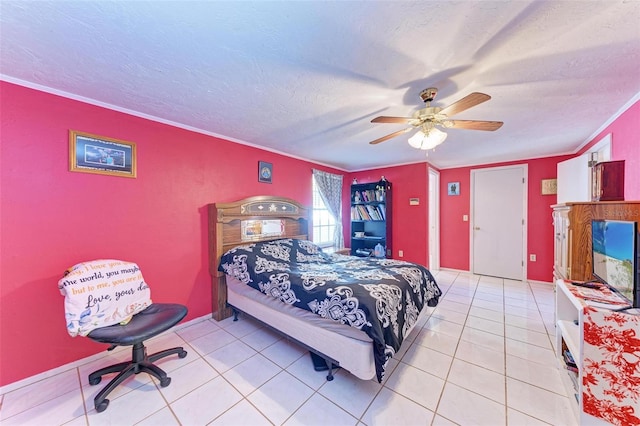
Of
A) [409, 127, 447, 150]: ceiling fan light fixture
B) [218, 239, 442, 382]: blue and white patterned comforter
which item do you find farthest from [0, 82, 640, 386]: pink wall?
[409, 127, 447, 150]: ceiling fan light fixture

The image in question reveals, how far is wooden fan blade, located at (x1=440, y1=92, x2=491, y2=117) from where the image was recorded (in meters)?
1.39

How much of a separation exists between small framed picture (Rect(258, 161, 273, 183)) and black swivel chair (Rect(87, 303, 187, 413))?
6.40ft

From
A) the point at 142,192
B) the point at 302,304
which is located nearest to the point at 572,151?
the point at 302,304

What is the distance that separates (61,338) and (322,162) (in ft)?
12.6

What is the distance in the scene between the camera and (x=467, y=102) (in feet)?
4.88

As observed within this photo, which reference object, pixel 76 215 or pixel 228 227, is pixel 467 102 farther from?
pixel 76 215

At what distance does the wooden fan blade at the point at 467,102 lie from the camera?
1395 millimetres

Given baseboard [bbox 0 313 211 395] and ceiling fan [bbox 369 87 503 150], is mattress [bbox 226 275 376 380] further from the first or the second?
ceiling fan [bbox 369 87 503 150]

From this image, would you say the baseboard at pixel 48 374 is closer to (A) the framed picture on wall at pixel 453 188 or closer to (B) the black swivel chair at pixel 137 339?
(B) the black swivel chair at pixel 137 339

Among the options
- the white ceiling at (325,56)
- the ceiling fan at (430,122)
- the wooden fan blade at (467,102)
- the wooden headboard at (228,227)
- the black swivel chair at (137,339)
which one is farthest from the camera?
the wooden headboard at (228,227)

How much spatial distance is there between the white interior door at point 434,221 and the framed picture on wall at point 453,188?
0.66 ft

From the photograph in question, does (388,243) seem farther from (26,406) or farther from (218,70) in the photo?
(26,406)

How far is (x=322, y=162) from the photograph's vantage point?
4355 millimetres

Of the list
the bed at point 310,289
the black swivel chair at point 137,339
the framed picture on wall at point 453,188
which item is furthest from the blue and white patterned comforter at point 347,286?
the framed picture on wall at point 453,188
